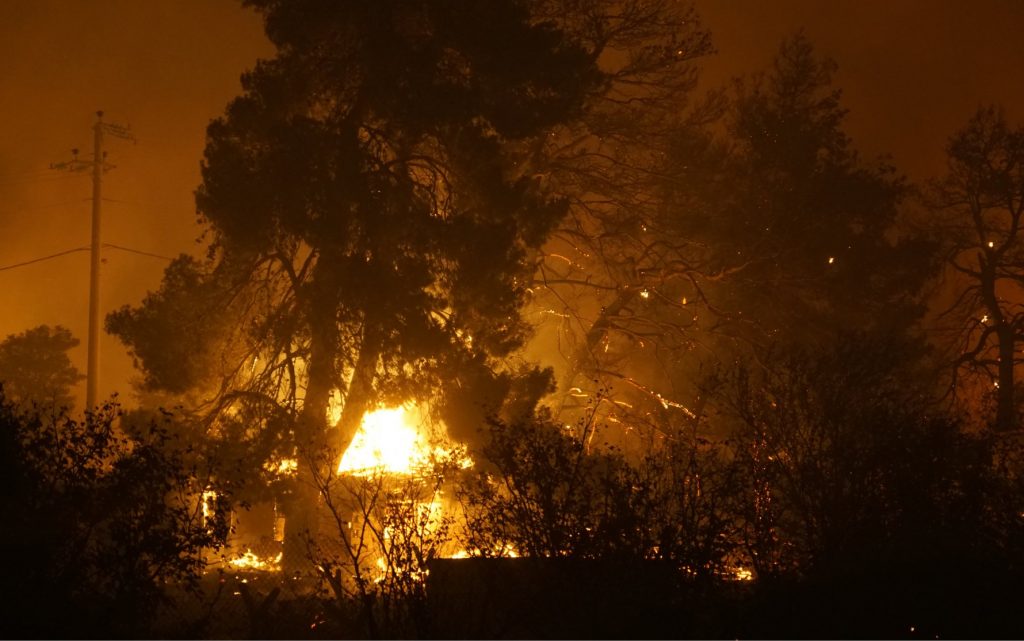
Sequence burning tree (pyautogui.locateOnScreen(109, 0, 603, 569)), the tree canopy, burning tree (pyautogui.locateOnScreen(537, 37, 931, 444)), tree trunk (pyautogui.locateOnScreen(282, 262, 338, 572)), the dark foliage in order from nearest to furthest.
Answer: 1. the dark foliage
2. tree trunk (pyautogui.locateOnScreen(282, 262, 338, 572))
3. burning tree (pyautogui.locateOnScreen(109, 0, 603, 569))
4. burning tree (pyautogui.locateOnScreen(537, 37, 931, 444))
5. the tree canopy

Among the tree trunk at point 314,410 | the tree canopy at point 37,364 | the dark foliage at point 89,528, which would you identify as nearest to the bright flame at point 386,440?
the tree trunk at point 314,410

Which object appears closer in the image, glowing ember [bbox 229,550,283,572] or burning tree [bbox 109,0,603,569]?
burning tree [bbox 109,0,603,569]

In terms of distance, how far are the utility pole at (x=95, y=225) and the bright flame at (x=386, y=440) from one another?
367 inches

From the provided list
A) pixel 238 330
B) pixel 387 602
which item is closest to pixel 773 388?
pixel 387 602

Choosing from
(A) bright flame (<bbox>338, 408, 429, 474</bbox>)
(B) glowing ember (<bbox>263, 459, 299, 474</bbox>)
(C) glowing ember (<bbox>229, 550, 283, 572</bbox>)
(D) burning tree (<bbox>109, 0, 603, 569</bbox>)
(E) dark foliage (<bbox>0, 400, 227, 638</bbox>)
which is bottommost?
(C) glowing ember (<bbox>229, 550, 283, 572</bbox>)

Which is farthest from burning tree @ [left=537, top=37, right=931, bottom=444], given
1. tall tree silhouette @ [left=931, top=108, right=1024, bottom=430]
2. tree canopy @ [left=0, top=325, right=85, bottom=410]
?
tree canopy @ [left=0, top=325, right=85, bottom=410]

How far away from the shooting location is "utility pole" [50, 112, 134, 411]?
22625 mm

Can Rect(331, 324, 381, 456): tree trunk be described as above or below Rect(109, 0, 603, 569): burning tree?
below

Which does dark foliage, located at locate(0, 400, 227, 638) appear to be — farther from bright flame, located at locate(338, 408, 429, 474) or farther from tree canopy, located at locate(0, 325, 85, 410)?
tree canopy, located at locate(0, 325, 85, 410)

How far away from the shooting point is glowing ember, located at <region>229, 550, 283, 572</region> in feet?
45.2

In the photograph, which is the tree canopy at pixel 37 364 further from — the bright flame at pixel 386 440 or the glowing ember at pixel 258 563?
the bright flame at pixel 386 440

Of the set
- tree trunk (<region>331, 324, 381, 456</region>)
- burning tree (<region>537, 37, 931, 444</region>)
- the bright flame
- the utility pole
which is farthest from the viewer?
the utility pole

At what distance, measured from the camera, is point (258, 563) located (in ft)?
45.8

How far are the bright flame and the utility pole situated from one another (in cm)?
931
